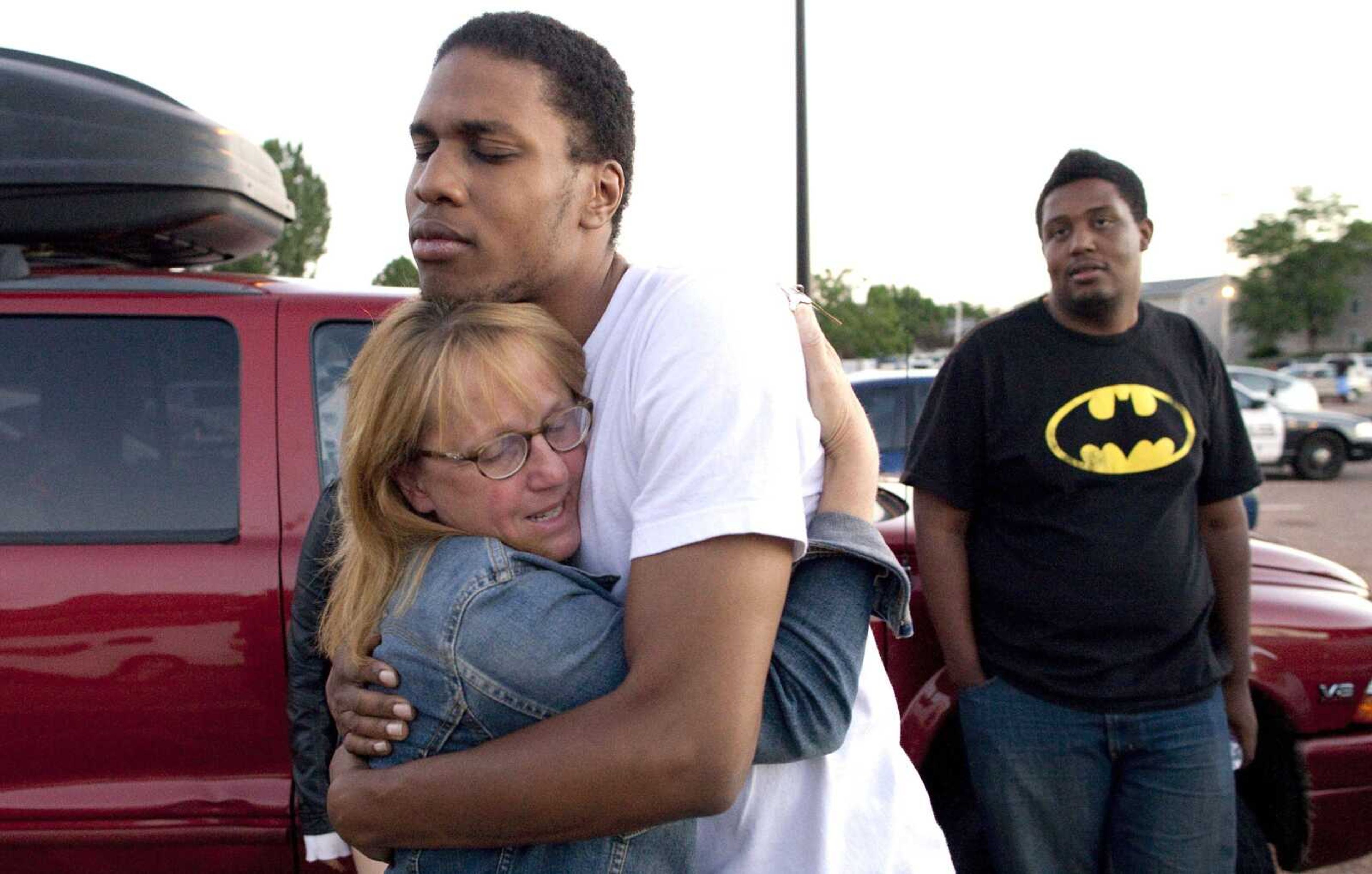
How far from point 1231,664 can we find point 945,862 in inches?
57.9

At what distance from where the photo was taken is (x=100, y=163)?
2.54 meters

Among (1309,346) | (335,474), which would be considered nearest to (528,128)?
(335,474)

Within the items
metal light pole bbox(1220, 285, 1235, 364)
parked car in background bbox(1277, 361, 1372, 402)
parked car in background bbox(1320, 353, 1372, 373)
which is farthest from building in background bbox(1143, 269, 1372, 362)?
parked car in background bbox(1277, 361, 1372, 402)

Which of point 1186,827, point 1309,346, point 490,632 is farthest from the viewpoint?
point 1309,346

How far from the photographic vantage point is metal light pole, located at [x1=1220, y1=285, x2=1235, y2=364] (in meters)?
24.5

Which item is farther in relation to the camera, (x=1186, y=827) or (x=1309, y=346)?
(x=1309, y=346)

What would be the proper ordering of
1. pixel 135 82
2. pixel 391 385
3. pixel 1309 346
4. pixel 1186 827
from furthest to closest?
1. pixel 1309 346
2. pixel 135 82
3. pixel 1186 827
4. pixel 391 385

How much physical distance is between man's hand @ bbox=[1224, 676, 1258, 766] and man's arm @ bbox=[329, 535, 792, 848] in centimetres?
190

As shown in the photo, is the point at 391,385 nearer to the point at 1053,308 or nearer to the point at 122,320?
the point at 122,320

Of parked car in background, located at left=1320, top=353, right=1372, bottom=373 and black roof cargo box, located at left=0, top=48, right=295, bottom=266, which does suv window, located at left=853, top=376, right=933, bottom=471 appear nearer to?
black roof cargo box, located at left=0, top=48, right=295, bottom=266

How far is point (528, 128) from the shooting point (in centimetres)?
124

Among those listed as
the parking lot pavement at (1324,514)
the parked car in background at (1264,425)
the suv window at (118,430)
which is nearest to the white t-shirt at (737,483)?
the suv window at (118,430)

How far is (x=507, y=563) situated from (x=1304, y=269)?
88.6 metres

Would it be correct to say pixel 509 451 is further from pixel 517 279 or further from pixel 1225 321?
pixel 1225 321
